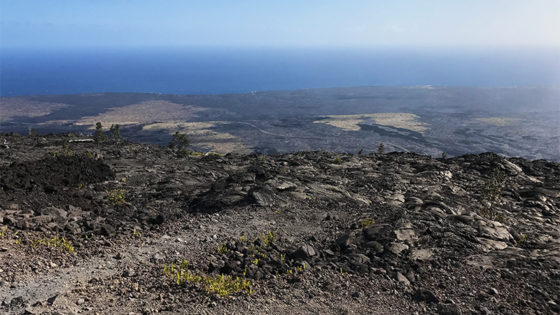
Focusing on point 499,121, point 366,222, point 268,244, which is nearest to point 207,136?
point 499,121

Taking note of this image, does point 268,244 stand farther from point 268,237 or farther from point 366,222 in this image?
point 366,222

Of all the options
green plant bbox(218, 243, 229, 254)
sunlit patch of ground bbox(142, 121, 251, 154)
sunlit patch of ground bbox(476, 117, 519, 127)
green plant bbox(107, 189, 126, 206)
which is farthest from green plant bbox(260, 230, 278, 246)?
sunlit patch of ground bbox(476, 117, 519, 127)

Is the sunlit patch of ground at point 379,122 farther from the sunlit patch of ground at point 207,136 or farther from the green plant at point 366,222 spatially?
Result: the green plant at point 366,222

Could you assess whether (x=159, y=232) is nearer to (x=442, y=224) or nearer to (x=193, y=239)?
(x=193, y=239)

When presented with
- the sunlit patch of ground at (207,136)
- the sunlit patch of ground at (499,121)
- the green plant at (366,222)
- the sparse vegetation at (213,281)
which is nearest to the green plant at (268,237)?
the sparse vegetation at (213,281)

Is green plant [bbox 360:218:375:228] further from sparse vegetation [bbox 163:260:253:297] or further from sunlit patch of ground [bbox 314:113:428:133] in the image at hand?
sunlit patch of ground [bbox 314:113:428:133]
